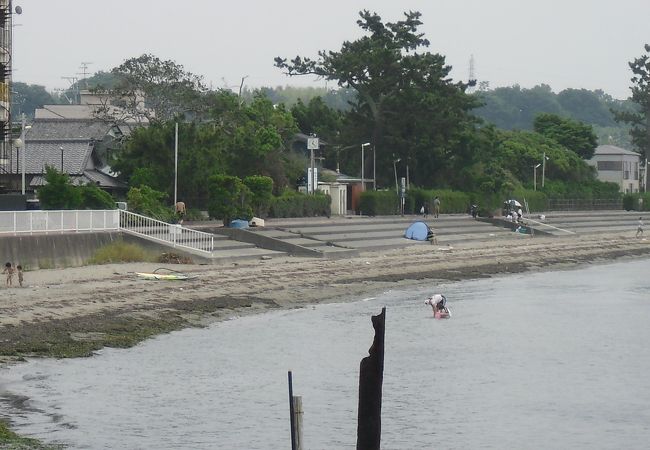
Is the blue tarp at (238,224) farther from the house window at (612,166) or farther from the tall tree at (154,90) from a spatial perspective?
the house window at (612,166)

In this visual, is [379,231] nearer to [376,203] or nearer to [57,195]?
[376,203]

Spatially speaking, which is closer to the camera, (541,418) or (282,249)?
(541,418)

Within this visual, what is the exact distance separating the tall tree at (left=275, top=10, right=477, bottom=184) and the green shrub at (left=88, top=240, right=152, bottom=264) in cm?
4234

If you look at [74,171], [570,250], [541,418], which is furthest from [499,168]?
[541,418]

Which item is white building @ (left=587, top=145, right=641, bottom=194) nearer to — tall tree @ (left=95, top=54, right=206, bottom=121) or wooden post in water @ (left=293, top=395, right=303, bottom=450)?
tall tree @ (left=95, top=54, right=206, bottom=121)

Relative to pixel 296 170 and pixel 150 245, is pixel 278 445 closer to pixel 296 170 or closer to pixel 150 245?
pixel 150 245

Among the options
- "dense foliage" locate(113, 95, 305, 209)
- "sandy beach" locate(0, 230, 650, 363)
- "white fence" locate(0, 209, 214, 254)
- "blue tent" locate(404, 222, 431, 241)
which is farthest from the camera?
"blue tent" locate(404, 222, 431, 241)

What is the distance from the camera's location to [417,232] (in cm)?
6450

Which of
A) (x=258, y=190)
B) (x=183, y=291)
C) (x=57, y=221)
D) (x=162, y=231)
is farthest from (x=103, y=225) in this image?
(x=258, y=190)

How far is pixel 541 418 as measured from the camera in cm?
2383

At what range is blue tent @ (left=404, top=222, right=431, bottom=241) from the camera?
64250 mm

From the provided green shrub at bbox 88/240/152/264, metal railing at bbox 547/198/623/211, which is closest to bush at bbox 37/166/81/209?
green shrub at bbox 88/240/152/264

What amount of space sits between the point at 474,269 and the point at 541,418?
103ft

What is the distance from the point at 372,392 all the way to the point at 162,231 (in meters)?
33.4
